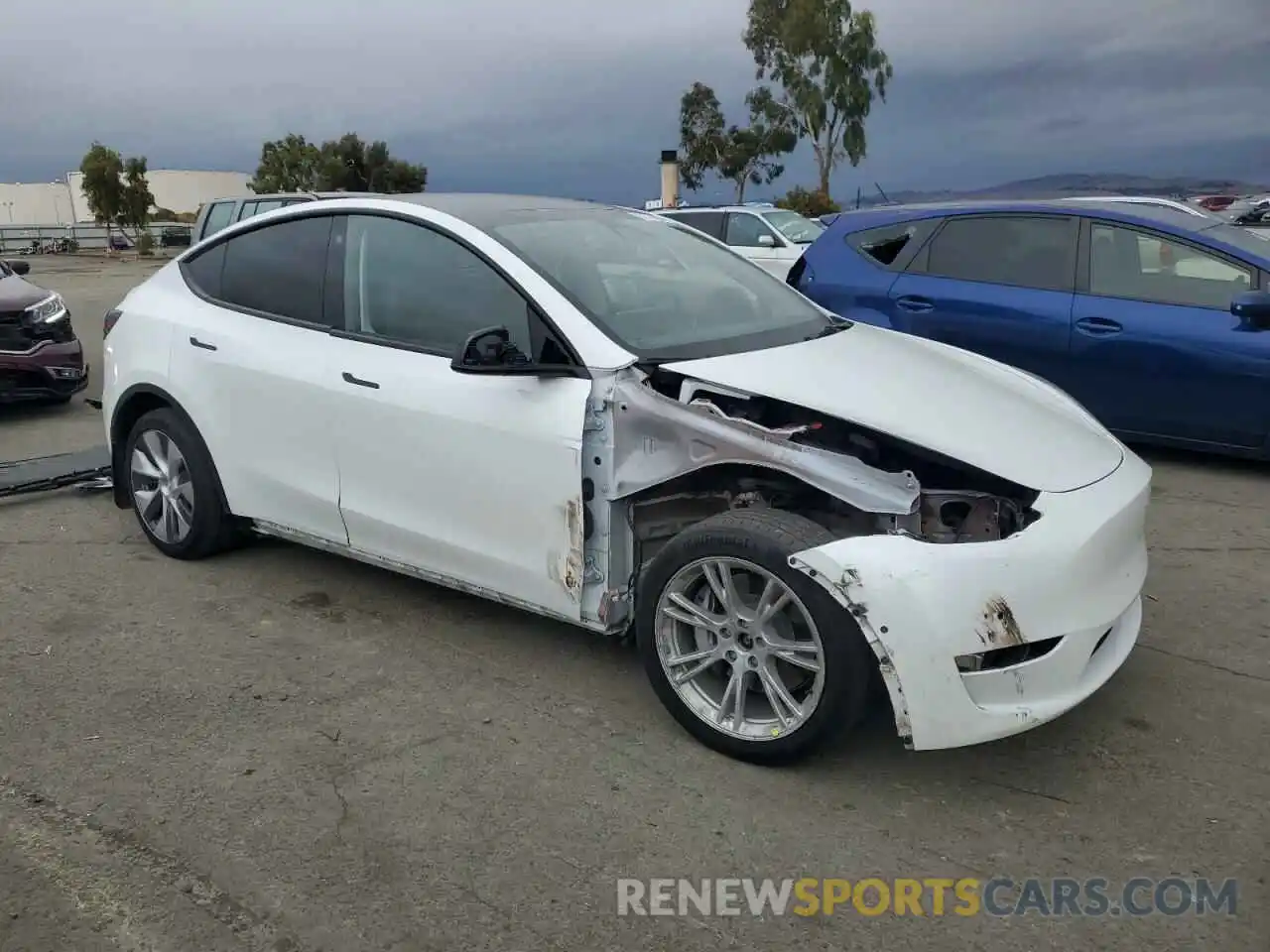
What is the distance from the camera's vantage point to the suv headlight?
8.23m

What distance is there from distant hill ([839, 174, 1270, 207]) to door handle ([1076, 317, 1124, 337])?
5.88ft

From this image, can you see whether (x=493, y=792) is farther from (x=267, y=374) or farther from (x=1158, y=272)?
(x=1158, y=272)

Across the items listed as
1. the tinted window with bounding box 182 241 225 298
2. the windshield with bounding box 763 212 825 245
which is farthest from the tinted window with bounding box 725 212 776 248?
the tinted window with bounding box 182 241 225 298

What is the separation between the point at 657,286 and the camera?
4.09 m

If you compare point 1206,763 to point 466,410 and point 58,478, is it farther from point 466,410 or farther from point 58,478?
point 58,478

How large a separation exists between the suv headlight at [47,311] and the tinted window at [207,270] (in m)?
4.06

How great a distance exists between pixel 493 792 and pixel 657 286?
1960 mm

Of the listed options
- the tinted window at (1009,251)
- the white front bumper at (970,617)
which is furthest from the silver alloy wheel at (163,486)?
the tinted window at (1009,251)

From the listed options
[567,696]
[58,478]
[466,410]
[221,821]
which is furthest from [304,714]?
[58,478]

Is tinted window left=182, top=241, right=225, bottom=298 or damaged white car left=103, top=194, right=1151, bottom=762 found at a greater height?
tinted window left=182, top=241, right=225, bottom=298

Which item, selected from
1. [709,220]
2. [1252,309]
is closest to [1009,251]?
[1252,309]

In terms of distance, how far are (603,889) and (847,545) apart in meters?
1.09

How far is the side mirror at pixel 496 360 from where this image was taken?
351 cm

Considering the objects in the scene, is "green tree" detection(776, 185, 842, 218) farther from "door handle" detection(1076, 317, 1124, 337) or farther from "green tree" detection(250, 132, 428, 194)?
"door handle" detection(1076, 317, 1124, 337)
